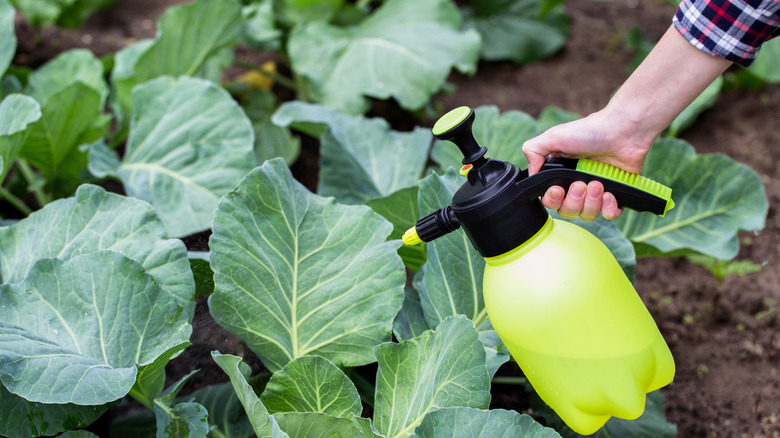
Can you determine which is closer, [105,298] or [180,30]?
[105,298]

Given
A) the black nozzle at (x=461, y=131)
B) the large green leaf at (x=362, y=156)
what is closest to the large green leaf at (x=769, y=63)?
the large green leaf at (x=362, y=156)

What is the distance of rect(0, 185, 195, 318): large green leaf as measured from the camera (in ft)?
4.51

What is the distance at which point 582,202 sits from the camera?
1.11 metres

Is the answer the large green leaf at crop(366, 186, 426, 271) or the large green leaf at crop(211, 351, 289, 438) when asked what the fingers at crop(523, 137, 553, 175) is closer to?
A: the large green leaf at crop(366, 186, 426, 271)

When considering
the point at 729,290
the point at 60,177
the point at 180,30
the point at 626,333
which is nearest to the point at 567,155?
the point at 626,333

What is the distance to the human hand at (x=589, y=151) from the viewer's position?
1.10 metres

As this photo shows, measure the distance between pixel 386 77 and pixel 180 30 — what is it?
752 mm

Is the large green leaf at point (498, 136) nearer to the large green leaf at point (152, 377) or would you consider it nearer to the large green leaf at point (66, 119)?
the large green leaf at point (152, 377)

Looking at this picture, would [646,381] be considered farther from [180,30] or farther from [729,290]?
[180,30]

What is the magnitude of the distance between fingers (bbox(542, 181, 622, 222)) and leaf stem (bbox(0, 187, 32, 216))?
5.72ft

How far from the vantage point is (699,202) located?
1909 mm

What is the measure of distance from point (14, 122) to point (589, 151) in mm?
1393

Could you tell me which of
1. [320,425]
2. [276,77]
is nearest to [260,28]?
[276,77]

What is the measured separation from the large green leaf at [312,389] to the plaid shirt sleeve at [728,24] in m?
0.85
